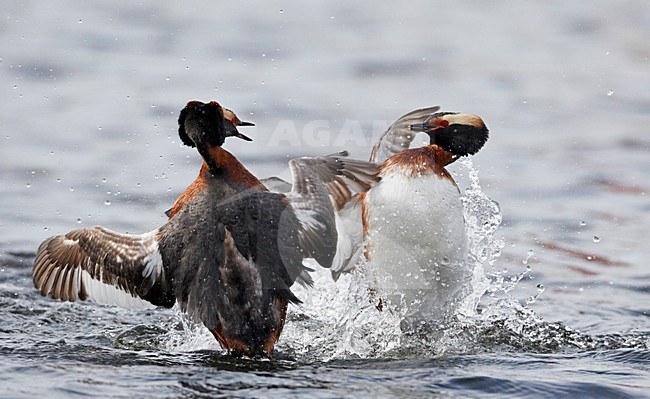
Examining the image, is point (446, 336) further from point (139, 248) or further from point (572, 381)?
point (139, 248)

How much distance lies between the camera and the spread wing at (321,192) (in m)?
8.15

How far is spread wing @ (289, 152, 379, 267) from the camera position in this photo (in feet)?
26.7

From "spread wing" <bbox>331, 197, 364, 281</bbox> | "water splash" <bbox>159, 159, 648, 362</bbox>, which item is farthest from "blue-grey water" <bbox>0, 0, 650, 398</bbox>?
"spread wing" <bbox>331, 197, 364, 281</bbox>

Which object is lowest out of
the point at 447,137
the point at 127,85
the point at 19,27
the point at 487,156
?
the point at 447,137

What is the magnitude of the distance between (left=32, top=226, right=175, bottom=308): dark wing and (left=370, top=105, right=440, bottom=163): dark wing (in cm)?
223

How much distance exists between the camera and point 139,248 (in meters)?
8.33

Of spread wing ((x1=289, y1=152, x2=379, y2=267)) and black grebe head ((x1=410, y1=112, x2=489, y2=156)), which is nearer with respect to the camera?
spread wing ((x1=289, y1=152, x2=379, y2=267))

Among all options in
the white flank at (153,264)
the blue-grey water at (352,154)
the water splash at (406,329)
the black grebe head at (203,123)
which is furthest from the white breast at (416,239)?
the white flank at (153,264)

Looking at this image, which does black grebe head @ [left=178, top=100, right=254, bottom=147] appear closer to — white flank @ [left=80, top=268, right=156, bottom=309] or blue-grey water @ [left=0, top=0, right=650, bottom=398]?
white flank @ [left=80, top=268, right=156, bottom=309]

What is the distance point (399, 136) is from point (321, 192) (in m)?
1.68

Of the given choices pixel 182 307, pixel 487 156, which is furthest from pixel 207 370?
pixel 487 156

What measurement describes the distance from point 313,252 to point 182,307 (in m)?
0.99

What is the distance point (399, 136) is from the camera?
971cm

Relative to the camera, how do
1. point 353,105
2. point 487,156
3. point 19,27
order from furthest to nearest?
point 19,27, point 353,105, point 487,156
